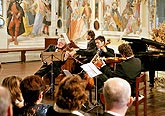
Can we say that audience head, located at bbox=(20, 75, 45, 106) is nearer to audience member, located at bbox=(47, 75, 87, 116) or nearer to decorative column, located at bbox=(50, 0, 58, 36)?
audience member, located at bbox=(47, 75, 87, 116)

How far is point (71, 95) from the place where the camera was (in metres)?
2.96

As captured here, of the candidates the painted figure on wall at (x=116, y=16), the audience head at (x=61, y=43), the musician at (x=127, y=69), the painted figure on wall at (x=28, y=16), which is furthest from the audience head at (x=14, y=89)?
the painted figure on wall at (x=28, y=16)

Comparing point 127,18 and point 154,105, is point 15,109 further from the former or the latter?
point 127,18

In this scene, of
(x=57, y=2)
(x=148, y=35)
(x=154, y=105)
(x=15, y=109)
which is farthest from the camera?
(x=57, y=2)

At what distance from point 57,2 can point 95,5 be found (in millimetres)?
2001

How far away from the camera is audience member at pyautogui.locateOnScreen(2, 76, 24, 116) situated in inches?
133

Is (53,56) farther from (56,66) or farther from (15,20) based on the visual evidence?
(15,20)

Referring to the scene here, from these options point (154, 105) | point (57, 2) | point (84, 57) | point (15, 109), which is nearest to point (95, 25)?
point (57, 2)

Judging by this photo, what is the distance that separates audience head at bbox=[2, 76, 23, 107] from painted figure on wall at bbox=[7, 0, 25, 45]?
12150 mm

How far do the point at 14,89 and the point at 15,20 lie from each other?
1245 cm

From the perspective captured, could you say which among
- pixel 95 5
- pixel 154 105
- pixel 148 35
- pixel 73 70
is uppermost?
pixel 95 5

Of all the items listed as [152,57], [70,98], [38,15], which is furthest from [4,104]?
[38,15]

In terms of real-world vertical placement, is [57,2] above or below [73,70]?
above

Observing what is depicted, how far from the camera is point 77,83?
3037 millimetres
